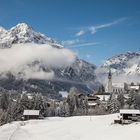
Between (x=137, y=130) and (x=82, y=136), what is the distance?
40.7ft

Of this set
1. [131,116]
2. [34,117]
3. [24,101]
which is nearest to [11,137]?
[131,116]

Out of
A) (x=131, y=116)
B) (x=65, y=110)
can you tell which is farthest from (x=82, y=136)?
(x=65, y=110)

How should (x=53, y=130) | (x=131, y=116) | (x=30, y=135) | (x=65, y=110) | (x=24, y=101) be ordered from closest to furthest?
(x=30, y=135) → (x=53, y=130) → (x=131, y=116) → (x=24, y=101) → (x=65, y=110)

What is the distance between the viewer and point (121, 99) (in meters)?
196

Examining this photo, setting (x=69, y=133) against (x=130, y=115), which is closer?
(x=69, y=133)

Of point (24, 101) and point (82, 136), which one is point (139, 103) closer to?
point (24, 101)

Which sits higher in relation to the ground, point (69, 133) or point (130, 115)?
point (130, 115)

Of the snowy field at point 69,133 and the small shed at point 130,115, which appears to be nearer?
the snowy field at point 69,133

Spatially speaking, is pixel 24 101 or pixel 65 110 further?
pixel 65 110

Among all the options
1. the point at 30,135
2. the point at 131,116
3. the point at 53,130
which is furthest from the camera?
the point at 131,116

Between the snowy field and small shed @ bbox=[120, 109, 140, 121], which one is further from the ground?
small shed @ bbox=[120, 109, 140, 121]

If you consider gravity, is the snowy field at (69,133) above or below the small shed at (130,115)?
below

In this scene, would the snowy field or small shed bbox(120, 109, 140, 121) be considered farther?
small shed bbox(120, 109, 140, 121)

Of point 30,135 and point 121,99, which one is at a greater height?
point 121,99
